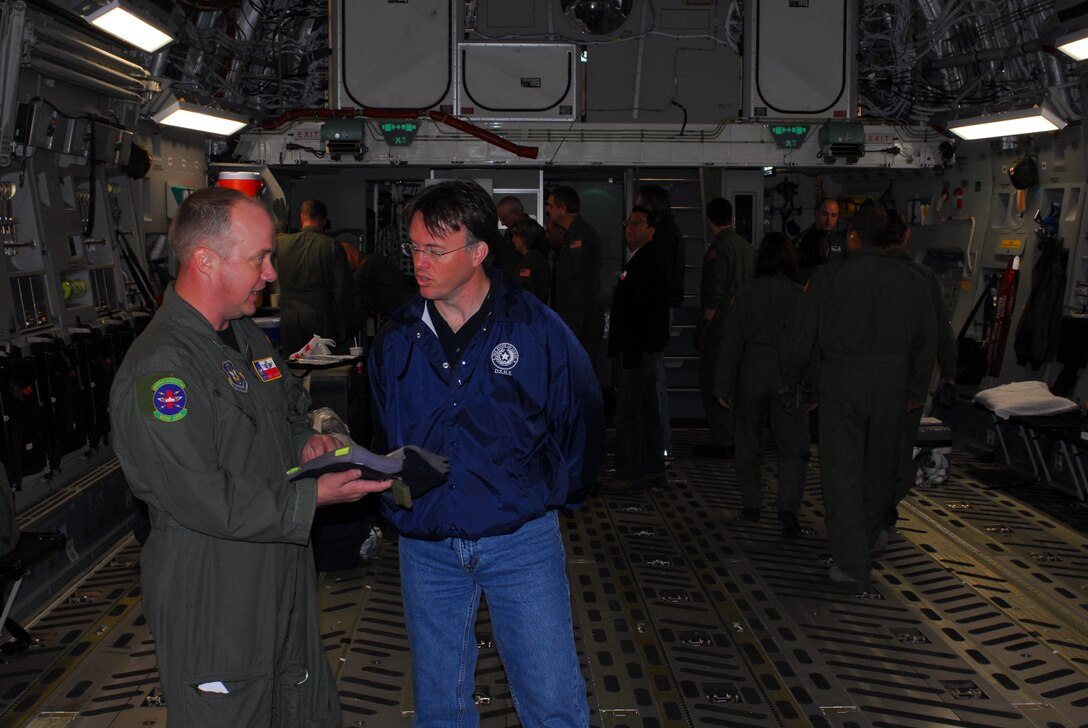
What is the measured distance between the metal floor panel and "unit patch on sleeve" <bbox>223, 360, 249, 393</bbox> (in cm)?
213

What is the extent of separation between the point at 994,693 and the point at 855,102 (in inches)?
279

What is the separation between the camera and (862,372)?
5840 millimetres

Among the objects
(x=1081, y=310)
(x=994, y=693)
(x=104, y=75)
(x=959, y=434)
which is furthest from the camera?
(x=959, y=434)

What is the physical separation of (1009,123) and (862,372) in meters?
3.99

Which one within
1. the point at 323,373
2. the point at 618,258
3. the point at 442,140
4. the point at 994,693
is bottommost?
the point at 994,693

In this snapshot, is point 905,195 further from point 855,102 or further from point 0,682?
point 0,682

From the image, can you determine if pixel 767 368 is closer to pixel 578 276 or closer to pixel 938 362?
pixel 938 362

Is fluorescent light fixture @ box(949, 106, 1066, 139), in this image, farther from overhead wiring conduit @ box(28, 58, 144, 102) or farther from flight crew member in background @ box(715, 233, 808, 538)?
overhead wiring conduit @ box(28, 58, 144, 102)

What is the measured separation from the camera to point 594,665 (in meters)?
5.09

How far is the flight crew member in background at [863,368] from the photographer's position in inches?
231

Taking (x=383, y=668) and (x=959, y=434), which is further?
(x=959, y=434)

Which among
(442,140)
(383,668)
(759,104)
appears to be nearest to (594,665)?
(383,668)

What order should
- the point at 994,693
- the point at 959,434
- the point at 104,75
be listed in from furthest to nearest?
the point at 959,434, the point at 104,75, the point at 994,693

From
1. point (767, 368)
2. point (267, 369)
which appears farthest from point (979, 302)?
point (267, 369)
